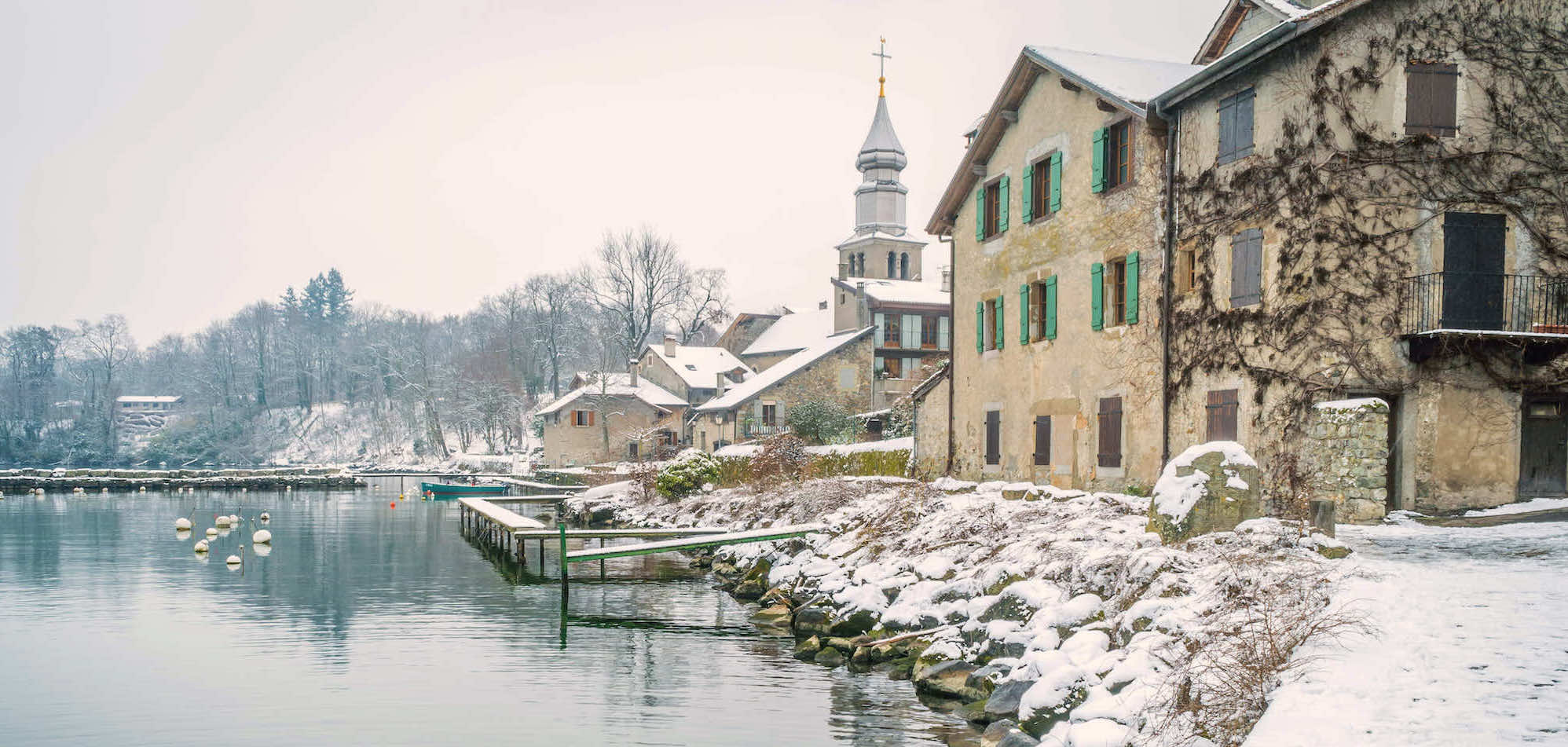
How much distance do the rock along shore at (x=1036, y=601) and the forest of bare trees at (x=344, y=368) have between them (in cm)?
4974

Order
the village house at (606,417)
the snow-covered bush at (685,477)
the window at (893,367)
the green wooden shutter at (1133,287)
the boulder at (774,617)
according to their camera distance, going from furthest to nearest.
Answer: the village house at (606,417) → the window at (893,367) → the snow-covered bush at (685,477) → the green wooden shutter at (1133,287) → the boulder at (774,617)

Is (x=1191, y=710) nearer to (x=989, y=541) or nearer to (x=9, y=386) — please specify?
(x=989, y=541)

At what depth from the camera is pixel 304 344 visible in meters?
108

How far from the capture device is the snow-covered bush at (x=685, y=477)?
34844mm

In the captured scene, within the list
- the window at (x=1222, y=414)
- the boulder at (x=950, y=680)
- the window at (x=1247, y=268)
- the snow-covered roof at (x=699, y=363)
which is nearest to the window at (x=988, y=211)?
the window at (x=1247, y=268)

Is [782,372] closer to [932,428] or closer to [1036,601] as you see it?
[932,428]

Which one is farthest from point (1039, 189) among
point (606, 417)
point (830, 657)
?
point (606, 417)

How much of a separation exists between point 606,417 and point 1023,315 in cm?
4216

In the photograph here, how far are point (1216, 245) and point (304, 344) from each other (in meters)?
105

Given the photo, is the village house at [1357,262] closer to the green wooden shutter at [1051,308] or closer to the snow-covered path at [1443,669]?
the green wooden shutter at [1051,308]

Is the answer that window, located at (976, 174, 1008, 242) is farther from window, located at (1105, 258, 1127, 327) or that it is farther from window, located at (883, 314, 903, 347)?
window, located at (883, 314, 903, 347)

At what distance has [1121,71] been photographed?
22.0 m

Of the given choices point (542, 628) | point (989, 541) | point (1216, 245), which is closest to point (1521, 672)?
point (989, 541)

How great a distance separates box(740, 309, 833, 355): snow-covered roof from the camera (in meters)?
61.5
